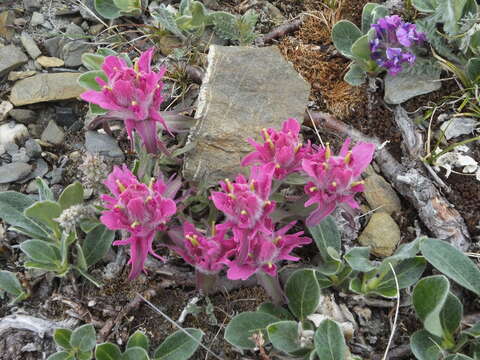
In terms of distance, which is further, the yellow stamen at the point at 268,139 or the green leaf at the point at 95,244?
the green leaf at the point at 95,244

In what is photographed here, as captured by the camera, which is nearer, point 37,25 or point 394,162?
point 394,162

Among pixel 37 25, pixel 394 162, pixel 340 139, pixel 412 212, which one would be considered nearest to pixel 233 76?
pixel 340 139

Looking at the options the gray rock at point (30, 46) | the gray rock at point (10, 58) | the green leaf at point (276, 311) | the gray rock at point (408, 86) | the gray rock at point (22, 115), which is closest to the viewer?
the green leaf at point (276, 311)

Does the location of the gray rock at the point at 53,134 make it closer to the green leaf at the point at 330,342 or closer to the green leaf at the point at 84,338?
the green leaf at the point at 84,338

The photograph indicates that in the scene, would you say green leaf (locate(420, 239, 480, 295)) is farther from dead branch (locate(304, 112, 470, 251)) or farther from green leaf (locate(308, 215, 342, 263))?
green leaf (locate(308, 215, 342, 263))

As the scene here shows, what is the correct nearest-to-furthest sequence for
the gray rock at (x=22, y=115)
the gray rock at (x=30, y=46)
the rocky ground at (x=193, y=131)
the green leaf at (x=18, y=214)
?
the rocky ground at (x=193, y=131)
the green leaf at (x=18, y=214)
the gray rock at (x=22, y=115)
the gray rock at (x=30, y=46)

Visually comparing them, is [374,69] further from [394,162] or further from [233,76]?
[233,76]

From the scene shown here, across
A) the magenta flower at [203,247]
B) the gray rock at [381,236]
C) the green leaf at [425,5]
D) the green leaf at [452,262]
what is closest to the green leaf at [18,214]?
the magenta flower at [203,247]

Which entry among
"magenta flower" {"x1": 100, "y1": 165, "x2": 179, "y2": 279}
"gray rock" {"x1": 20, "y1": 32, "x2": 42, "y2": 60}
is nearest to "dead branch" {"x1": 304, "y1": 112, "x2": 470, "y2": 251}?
"magenta flower" {"x1": 100, "y1": 165, "x2": 179, "y2": 279}
